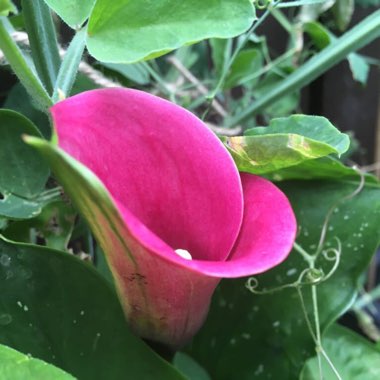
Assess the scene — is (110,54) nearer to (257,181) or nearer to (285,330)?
(257,181)

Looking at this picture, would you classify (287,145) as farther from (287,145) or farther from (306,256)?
(306,256)

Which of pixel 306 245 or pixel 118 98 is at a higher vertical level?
pixel 118 98

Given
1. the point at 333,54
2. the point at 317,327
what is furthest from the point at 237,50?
the point at 317,327

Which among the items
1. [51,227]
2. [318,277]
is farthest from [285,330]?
[51,227]

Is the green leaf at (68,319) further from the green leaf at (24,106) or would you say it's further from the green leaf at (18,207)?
the green leaf at (24,106)

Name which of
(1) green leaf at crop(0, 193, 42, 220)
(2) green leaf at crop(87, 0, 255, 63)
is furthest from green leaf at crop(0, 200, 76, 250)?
(2) green leaf at crop(87, 0, 255, 63)

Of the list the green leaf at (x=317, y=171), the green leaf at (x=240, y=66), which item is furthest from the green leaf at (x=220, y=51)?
the green leaf at (x=317, y=171)
